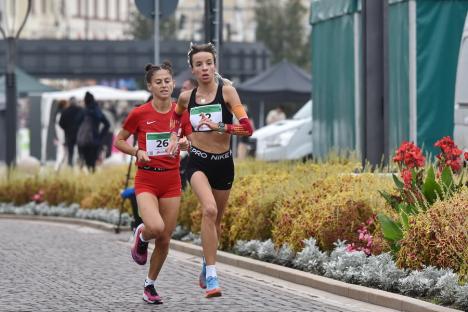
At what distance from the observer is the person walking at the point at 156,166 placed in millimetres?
12461

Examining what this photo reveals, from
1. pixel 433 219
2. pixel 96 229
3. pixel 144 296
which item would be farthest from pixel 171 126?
pixel 96 229

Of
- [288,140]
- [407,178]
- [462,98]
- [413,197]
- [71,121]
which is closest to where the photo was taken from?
[413,197]

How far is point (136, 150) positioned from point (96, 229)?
11128mm

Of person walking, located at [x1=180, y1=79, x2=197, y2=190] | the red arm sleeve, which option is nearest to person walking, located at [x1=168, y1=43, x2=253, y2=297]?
the red arm sleeve

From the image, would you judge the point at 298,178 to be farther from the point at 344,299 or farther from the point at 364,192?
the point at 344,299

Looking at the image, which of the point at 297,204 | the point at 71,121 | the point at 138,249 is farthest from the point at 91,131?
the point at 138,249

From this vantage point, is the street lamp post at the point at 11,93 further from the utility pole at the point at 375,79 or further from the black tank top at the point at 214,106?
the black tank top at the point at 214,106

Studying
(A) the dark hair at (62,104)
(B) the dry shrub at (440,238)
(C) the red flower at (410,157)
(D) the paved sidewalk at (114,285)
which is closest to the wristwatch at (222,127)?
(D) the paved sidewalk at (114,285)

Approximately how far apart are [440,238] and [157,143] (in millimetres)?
2163

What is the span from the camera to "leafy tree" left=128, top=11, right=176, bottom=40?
9031cm

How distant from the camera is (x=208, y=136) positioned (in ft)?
41.7

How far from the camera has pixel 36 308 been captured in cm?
1227

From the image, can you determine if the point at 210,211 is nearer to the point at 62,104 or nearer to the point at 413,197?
the point at 413,197

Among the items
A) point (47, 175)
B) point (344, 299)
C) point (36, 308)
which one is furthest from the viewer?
point (47, 175)
